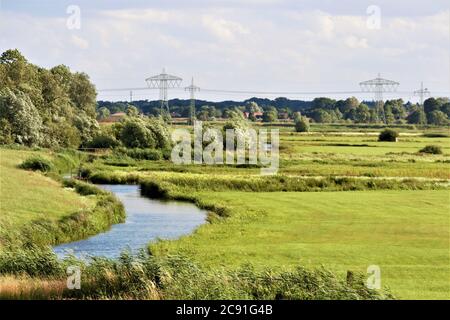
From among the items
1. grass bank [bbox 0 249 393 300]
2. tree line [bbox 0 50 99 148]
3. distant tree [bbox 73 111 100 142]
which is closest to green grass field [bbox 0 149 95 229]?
grass bank [bbox 0 249 393 300]

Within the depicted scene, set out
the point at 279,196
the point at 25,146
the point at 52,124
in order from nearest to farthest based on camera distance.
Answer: the point at 279,196 < the point at 25,146 < the point at 52,124

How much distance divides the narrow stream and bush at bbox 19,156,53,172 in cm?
902

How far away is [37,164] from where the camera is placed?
6512cm

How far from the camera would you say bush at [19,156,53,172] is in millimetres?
63544

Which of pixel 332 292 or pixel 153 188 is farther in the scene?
pixel 153 188

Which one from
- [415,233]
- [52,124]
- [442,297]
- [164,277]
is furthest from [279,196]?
[52,124]

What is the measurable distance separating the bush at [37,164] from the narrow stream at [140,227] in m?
9.02

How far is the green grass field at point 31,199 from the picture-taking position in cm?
4022

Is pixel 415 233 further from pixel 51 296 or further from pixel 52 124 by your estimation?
pixel 52 124

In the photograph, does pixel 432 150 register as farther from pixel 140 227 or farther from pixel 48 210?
pixel 48 210

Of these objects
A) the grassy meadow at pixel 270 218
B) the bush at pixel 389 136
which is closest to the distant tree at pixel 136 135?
the grassy meadow at pixel 270 218

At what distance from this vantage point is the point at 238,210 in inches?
1906

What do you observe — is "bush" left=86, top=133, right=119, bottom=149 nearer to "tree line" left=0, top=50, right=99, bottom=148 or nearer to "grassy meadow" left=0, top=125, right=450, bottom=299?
"tree line" left=0, top=50, right=99, bottom=148

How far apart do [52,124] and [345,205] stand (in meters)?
51.3
